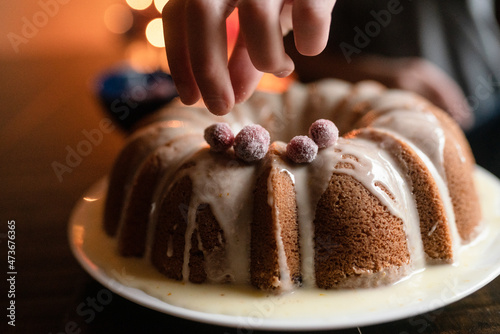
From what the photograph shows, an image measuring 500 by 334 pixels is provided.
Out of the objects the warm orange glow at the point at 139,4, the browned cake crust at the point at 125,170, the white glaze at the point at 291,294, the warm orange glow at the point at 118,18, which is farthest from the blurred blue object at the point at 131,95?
the warm orange glow at the point at 118,18

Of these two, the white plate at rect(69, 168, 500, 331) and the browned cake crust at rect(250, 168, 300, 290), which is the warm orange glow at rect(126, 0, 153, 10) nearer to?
the white plate at rect(69, 168, 500, 331)

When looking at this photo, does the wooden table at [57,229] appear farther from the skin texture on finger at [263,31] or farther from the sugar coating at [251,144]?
the skin texture on finger at [263,31]

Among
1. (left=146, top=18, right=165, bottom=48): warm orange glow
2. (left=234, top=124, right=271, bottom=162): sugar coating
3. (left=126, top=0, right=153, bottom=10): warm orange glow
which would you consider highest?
(left=234, top=124, right=271, bottom=162): sugar coating

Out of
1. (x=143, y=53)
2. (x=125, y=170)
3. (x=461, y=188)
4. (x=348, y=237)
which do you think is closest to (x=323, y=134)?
(x=348, y=237)

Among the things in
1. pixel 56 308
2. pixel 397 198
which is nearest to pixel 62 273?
pixel 56 308

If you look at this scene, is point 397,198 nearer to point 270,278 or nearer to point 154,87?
point 270,278

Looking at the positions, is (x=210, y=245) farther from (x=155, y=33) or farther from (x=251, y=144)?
(x=155, y=33)

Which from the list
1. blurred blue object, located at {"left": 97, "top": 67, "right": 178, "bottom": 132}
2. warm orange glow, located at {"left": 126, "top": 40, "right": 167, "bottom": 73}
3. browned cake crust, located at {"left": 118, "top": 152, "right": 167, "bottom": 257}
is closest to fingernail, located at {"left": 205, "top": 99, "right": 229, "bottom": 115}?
browned cake crust, located at {"left": 118, "top": 152, "right": 167, "bottom": 257}
